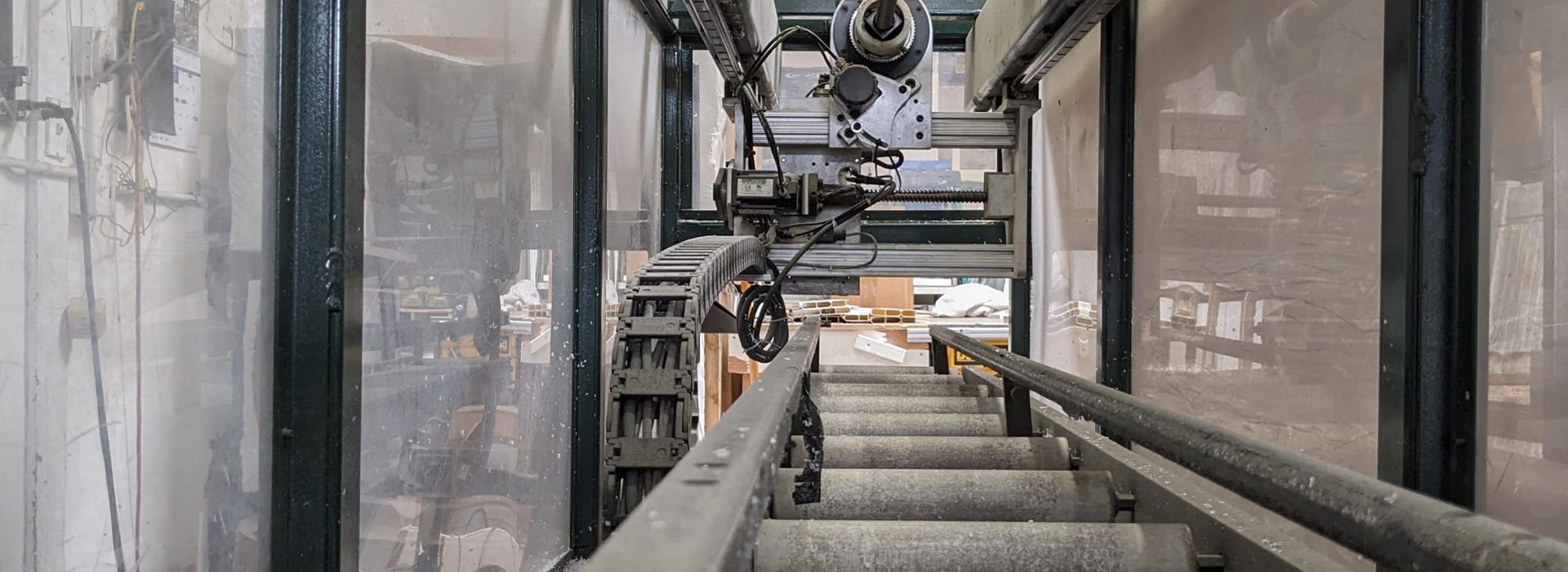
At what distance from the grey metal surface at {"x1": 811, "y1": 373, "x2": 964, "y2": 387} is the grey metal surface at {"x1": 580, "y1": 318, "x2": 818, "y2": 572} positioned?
1809 millimetres

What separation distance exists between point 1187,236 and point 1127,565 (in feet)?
3.95

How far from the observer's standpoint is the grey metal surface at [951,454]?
1732 millimetres

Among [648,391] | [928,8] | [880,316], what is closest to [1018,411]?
[648,391]

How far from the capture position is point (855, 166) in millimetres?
3035

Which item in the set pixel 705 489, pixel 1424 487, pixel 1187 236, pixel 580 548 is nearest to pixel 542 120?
pixel 580 548

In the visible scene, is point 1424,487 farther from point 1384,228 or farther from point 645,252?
point 645,252

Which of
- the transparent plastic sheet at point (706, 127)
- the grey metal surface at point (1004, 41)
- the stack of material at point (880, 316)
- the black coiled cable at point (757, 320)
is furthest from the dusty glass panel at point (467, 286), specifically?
the stack of material at point (880, 316)

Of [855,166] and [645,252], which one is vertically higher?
[855,166]

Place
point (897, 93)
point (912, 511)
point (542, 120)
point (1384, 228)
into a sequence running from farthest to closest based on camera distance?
point (897, 93), point (542, 120), point (912, 511), point (1384, 228)

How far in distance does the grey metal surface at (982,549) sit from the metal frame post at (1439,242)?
1.19 feet

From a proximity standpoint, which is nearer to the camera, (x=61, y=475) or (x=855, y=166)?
(x=61, y=475)

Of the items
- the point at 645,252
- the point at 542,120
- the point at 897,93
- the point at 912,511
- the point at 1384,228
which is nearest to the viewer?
the point at 1384,228

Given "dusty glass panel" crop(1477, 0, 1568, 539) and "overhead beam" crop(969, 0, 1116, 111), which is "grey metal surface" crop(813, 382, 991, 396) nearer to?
"overhead beam" crop(969, 0, 1116, 111)

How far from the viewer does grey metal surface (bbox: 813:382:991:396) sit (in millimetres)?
2514
